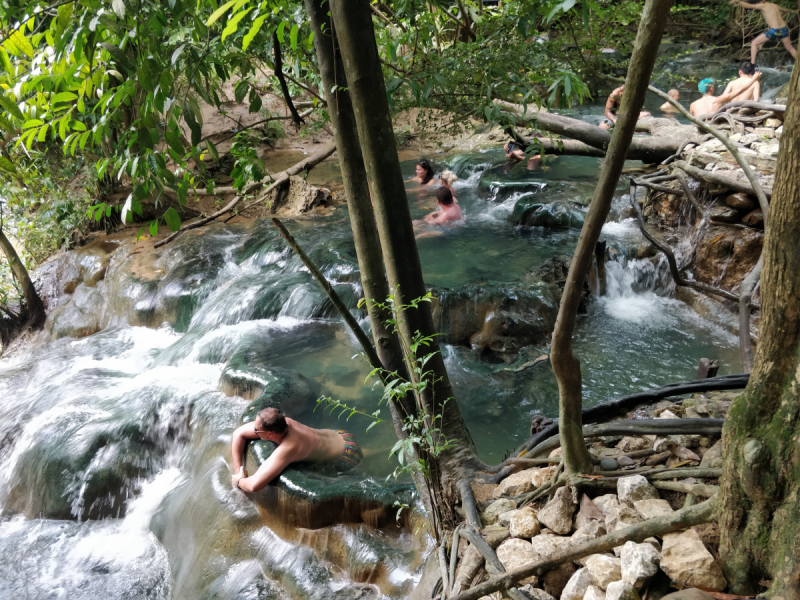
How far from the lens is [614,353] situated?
17.8 ft

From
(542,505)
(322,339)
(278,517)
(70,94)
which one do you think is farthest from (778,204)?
(322,339)

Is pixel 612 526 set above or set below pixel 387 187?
below

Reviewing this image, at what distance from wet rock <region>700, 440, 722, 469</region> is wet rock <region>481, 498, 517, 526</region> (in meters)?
0.83

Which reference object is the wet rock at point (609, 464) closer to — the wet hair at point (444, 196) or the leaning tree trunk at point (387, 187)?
the leaning tree trunk at point (387, 187)

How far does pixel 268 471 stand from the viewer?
348 centimetres

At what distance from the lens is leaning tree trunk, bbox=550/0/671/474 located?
4.88ft

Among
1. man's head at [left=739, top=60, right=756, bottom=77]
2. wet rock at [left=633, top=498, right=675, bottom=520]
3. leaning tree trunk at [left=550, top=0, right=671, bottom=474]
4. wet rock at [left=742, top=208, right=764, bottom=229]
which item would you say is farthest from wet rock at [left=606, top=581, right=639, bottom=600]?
man's head at [left=739, top=60, right=756, bottom=77]

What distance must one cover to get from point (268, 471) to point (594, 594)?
235cm

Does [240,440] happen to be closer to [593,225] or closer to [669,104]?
[593,225]

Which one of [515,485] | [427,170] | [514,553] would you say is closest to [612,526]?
[514,553]

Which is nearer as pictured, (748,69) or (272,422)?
(272,422)

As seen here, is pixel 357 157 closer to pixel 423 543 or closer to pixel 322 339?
pixel 423 543

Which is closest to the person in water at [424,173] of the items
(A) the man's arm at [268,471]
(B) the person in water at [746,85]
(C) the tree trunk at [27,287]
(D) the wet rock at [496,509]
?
(B) the person in water at [746,85]

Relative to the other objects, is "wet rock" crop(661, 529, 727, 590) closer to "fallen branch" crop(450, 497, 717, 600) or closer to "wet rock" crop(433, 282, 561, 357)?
"fallen branch" crop(450, 497, 717, 600)
